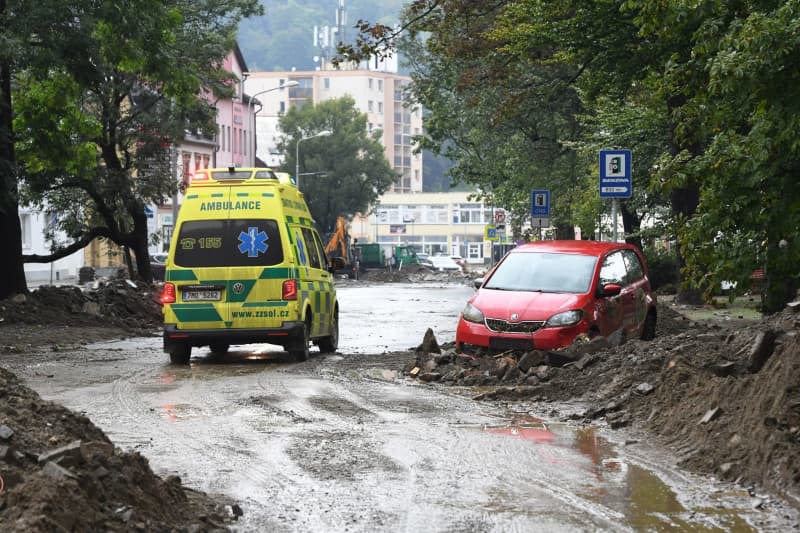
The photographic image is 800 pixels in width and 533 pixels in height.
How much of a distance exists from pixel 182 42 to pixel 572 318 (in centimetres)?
2191

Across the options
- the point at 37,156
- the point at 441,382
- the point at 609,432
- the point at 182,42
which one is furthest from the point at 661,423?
the point at 182,42

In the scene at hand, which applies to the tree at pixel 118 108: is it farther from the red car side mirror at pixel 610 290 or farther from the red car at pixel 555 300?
the red car side mirror at pixel 610 290

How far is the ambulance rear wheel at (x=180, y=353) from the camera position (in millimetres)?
18500

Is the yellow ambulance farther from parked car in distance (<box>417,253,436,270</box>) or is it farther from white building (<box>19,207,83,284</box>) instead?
parked car in distance (<box>417,253,436,270</box>)

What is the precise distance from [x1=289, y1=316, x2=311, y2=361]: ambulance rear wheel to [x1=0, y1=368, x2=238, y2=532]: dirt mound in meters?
10.1

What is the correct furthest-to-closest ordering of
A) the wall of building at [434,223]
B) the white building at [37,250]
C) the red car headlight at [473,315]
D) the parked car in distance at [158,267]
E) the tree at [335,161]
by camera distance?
the wall of building at [434,223], the tree at [335,161], the white building at [37,250], the parked car in distance at [158,267], the red car headlight at [473,315]

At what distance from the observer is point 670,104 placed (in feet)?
90.3

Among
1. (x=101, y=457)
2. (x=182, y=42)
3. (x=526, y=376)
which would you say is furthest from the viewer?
(x=182, y=42)

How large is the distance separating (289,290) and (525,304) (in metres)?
3.63

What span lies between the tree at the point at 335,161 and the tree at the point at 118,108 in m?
69.5

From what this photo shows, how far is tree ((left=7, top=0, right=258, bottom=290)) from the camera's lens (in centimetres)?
2616

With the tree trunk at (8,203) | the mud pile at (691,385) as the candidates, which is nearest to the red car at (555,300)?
the mud pile at (691,385)

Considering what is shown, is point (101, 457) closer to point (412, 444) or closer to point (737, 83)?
point (412, 444)

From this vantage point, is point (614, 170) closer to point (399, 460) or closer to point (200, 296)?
point (200, 296)
